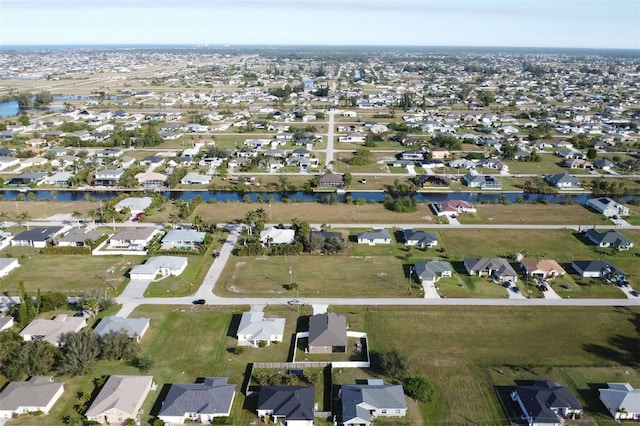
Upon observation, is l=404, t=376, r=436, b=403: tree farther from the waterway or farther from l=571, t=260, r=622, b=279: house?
the waterway

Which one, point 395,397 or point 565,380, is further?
point 565,380

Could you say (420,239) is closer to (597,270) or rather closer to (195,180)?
(597,270)

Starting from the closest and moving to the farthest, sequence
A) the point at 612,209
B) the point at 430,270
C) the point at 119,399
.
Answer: the point at 119,399
the point at 430,270
the point at 612,209

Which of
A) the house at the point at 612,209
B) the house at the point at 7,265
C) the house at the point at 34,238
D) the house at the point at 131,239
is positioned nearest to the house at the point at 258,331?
the house at the point at 131,239

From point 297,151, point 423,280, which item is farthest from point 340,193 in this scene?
point 423,280

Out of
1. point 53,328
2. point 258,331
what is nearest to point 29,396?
point 53,328

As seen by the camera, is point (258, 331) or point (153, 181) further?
point (153, 181)

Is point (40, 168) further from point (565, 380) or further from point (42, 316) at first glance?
point (565, 380)
